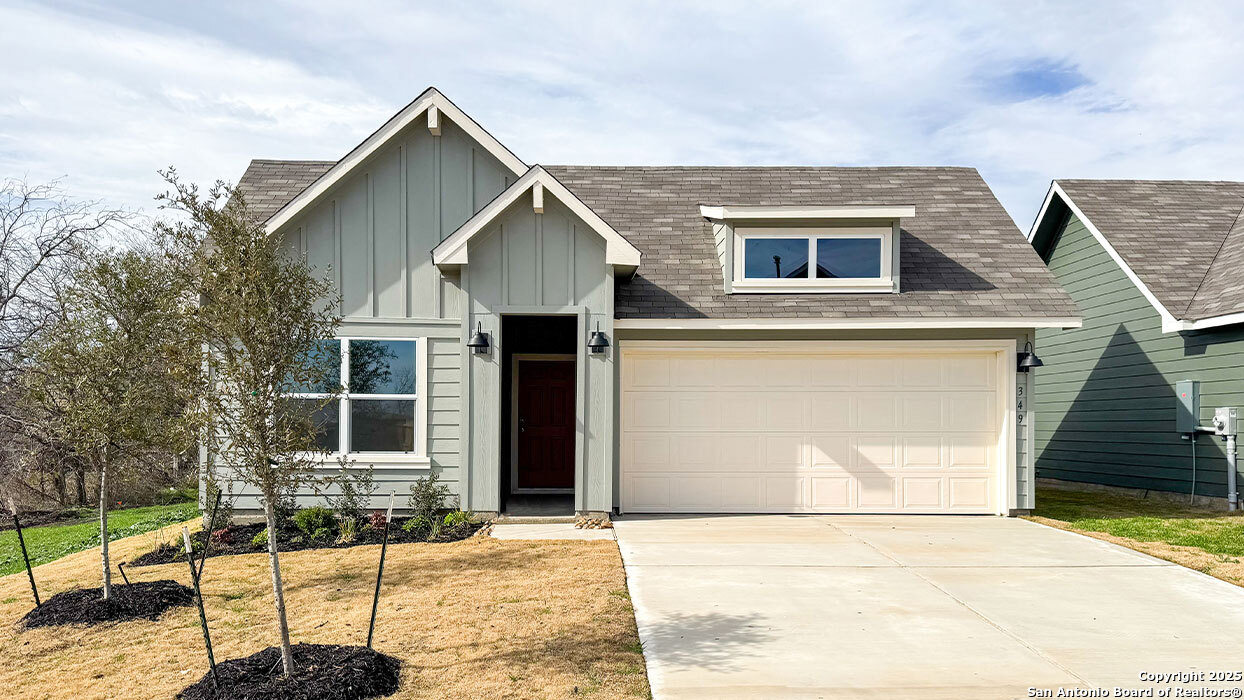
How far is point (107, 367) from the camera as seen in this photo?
6.95 meters

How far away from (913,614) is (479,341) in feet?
19.5

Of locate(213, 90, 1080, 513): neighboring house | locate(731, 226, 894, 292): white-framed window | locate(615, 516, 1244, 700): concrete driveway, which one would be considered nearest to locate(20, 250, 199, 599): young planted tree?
locate(213, 90, 1080, 513): neighboring house

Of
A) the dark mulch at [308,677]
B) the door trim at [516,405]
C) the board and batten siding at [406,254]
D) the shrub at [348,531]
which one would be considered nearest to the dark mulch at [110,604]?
the dark mulch at [308,677]

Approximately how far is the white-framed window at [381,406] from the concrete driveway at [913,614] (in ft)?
9.88

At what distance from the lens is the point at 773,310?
451 inches

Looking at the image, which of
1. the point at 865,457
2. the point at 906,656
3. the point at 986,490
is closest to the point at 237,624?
the point at 906,656

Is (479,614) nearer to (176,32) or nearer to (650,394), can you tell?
(650,394)

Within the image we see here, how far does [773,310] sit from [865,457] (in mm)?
2354

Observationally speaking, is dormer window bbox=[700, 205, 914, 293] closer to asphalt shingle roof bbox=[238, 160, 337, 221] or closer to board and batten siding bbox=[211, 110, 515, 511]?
board and batten siding bbox=[211, 110, 515, 511]

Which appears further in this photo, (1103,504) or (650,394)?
(1103,504)

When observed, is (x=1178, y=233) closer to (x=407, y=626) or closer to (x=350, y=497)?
(x=350, y=497)

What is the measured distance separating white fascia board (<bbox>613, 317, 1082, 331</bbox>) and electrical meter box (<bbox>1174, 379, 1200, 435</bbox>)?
315 cm

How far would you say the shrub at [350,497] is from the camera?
10.1m

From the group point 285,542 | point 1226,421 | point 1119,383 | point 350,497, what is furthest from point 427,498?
point 1119,383
